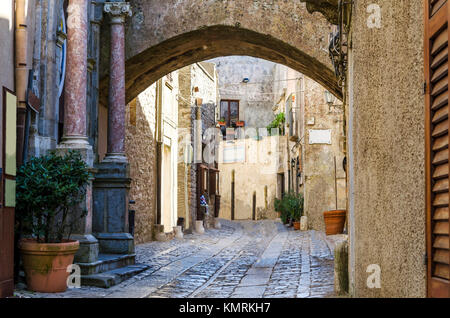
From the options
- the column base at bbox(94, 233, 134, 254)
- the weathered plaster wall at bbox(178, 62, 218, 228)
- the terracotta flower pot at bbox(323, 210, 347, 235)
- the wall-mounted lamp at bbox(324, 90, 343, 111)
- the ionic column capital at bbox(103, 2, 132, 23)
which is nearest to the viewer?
the column base at bbox(94, 233, 134, 254)

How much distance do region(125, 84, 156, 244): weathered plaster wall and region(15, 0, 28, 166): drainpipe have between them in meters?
6.70

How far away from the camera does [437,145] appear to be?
3.59 metres

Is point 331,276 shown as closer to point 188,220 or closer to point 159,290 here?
point 159,290

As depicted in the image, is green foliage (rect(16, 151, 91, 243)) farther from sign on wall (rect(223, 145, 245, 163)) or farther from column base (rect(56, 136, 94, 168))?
sign on wall (rect(223, 145, 245, 163))

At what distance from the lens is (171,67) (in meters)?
13.6

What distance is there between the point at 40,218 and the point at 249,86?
108 ft

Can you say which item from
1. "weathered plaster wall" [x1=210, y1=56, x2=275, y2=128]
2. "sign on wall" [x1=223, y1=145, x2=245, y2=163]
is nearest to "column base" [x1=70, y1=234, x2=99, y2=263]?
"sign on wall" [x1=223, y1=145, x2=245, y2=163]

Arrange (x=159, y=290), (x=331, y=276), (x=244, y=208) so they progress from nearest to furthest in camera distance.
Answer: (x=159, y=290) → (x=331, y=276) → (x=244, y=208)

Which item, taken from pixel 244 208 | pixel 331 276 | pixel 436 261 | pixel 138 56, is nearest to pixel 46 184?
pixel 331 276

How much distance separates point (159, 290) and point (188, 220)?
1346 centimetres

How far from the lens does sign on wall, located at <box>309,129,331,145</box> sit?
21219 mm

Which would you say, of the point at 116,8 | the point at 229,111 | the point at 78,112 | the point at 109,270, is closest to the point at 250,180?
the point at 229,111

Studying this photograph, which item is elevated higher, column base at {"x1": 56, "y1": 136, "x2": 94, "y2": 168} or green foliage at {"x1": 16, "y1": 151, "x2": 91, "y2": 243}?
column base at {"x1": 56, "y1": 136, "x2": 94, "y2": 168}

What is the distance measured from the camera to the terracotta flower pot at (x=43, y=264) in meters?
6.94
